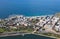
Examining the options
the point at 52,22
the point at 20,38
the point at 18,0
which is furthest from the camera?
the point at 18,0

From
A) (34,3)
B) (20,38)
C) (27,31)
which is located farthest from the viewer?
(34,3)

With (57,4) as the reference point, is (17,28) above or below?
below

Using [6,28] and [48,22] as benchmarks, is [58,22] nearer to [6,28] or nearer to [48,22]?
[48,22]

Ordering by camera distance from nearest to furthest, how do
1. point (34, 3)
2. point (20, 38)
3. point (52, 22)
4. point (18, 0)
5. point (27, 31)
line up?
1. point (20, 38)
2. point (27, 31)
3. point (52, 22)
4. point (34, 3)
5. point (18, 0)

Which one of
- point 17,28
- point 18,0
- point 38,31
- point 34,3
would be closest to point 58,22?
point 38,31

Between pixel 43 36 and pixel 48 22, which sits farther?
pixel 48 22

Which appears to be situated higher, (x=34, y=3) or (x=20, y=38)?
(x=34, y=3)

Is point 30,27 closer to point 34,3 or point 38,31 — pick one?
point 38,31

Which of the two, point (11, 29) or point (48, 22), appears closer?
point (11, 29)

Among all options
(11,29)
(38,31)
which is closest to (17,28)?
(11,29)
